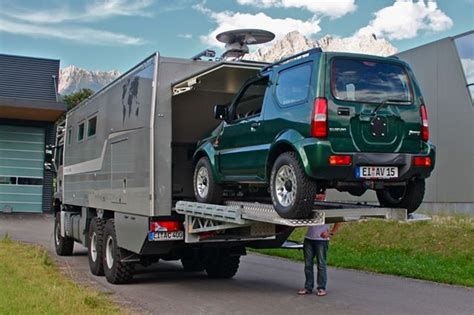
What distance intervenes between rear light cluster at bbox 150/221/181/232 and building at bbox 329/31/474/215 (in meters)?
14.2

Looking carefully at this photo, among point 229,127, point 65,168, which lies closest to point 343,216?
point 229,127

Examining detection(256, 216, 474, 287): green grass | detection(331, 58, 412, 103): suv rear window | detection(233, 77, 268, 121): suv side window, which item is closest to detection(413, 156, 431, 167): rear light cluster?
detection(331, 58, 412, 103): suv rear window

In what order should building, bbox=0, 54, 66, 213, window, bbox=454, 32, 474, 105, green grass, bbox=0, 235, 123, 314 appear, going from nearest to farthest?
green grass, bbox=0, 235, 123, 314
window, bbox=454, 32, 474, 105
building, bbox=0, 54, 66, 213

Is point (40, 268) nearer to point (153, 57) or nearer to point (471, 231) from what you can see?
point (153, 57)

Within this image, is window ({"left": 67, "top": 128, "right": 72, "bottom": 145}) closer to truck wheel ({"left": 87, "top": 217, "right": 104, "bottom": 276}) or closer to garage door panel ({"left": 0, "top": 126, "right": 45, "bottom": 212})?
truck wheel ({"left": 87, "top": 217, "right": 104, "bottom": 276})

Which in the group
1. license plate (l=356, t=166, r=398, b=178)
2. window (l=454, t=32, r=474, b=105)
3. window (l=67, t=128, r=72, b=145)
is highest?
window (l=454, t=32, r=474, b=105)

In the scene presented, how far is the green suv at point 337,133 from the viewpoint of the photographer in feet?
24.4

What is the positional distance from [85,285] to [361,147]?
577 centimetres

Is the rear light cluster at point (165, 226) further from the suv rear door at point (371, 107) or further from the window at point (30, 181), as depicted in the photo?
the window at point (30, 181)

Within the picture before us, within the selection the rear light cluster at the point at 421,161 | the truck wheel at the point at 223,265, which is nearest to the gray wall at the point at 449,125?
the truck wheel at the point at 223,265

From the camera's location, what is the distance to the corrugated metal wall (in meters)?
35.8

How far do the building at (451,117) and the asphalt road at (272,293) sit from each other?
1119 centimetres

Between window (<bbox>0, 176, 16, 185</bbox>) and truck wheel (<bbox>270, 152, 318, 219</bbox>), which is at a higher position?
window (<bbox>0, 176, 16, 185</bbox>)

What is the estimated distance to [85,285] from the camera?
11.1m
